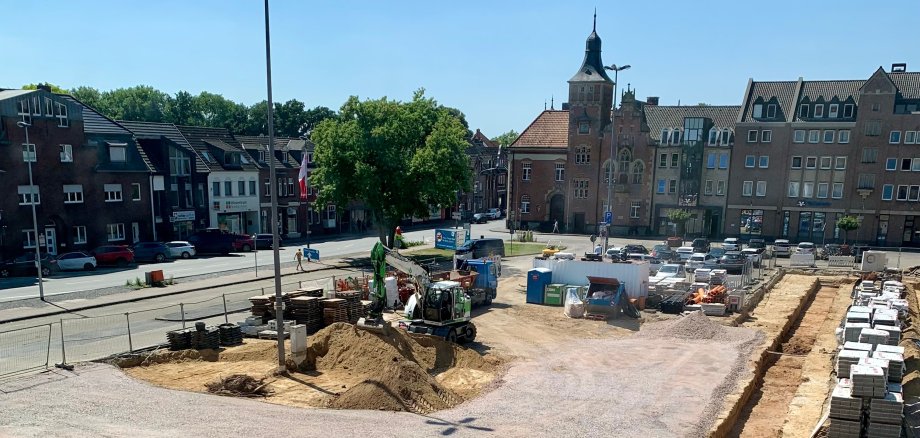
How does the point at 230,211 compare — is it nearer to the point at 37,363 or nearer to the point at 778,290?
the point at 37,363

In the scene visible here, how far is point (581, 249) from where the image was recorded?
2127 inches

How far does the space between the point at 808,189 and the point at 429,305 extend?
48.9m

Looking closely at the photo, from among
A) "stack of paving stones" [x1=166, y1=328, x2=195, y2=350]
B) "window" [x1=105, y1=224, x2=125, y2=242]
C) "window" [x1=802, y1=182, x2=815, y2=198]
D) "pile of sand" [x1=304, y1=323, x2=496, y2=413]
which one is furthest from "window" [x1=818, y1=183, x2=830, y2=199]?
"window" [x1=105, y1=224, x2=125, y2=242]

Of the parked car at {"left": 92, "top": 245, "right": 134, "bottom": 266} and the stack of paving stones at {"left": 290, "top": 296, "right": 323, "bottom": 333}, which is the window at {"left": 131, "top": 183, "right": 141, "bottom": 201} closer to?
the parked car at {"left": 92, "top": 245, "right": 134, "bottom": 266}

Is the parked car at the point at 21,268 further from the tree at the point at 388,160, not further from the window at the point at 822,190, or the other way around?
the window at the point at 822,190

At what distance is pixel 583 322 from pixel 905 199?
43.6 meters

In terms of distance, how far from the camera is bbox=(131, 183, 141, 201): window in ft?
155

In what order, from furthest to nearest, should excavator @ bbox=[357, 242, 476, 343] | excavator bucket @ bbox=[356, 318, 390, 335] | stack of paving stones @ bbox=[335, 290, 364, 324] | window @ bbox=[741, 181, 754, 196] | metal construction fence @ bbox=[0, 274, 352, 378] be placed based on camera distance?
window @ bbox=[741, 181, 754, 196]
stack of paving stones @ bbox=[335, 290, 364, 324]
excavator @ bbox=[357, 242, 476, 343]
excavator bucket @ bbox=[356, 318, 390, 335]
metal construction fence @ bbox=[0, 274, 352, 378]

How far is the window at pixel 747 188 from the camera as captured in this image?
59.7 meters

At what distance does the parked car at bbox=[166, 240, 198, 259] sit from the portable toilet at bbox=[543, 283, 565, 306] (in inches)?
1106

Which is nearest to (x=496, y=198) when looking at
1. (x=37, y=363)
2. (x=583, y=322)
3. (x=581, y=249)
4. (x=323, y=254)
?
(x=581, y=249)

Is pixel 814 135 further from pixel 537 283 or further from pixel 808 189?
pixel 537 283

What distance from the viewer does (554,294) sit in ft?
102

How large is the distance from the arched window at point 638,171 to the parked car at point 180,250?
139 feet
